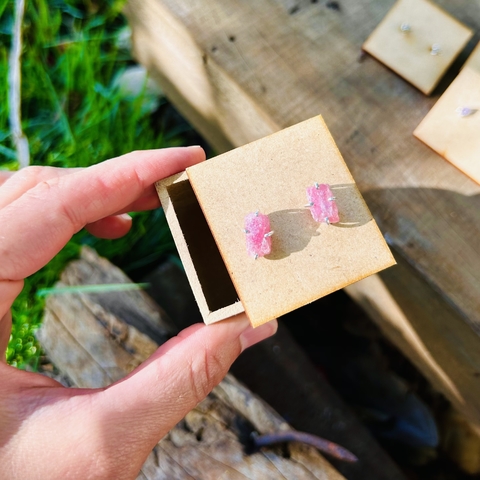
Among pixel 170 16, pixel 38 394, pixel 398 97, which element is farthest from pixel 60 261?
pixel 398 97

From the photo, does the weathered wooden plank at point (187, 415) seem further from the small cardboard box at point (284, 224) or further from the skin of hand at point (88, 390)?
the small cardboard box at point (284, 224)

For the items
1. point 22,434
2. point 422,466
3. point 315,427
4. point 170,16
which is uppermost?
point 170,16

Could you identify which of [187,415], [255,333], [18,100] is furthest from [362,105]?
[18,100]

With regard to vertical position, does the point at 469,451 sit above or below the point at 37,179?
below

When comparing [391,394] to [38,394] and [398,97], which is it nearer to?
[398,97]

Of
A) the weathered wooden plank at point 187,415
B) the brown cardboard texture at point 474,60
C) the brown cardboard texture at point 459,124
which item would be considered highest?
the brown cardboard texture at point 474,60

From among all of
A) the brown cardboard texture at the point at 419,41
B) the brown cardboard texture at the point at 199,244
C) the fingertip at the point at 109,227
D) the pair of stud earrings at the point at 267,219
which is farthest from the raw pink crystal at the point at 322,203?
the fingertip at the point at 109,227

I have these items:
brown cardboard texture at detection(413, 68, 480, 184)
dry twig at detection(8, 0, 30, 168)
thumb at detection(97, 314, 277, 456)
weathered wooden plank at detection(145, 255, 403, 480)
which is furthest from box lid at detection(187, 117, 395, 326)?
dry twig at detection(8, 0, 30, 168)
